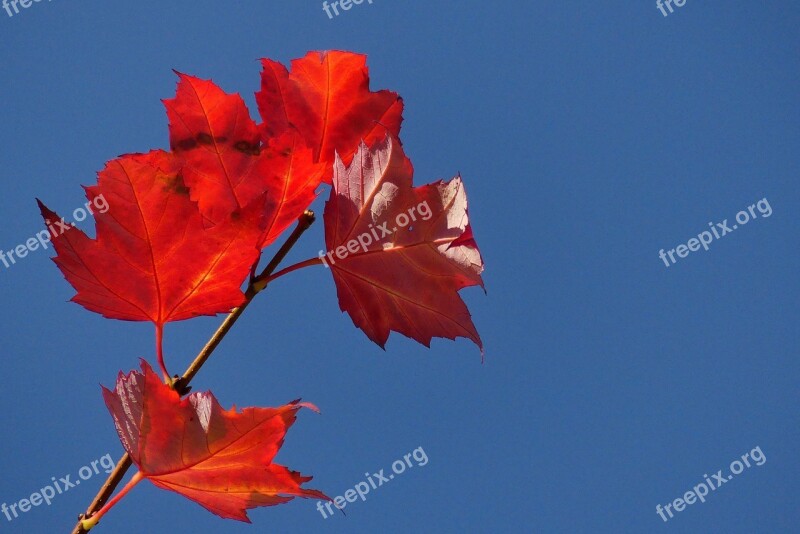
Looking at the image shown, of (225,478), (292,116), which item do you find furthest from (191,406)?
(292,116)

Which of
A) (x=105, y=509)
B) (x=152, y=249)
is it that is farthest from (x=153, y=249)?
(x=105, y=509)

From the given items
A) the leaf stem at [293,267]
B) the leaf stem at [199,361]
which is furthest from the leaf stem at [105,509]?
the leaf stem at [293,267]

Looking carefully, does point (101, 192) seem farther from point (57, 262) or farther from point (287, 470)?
point (287, 470)

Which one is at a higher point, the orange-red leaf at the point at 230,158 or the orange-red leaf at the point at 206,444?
the orange-red leaf at the point at 230,158

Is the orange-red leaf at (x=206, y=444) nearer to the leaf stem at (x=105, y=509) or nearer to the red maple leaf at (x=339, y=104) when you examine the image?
the leaf stem at (x=105, y=509)

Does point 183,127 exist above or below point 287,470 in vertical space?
above
